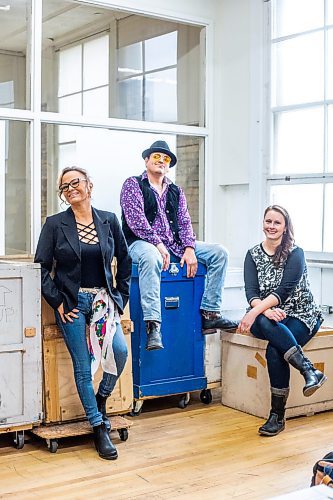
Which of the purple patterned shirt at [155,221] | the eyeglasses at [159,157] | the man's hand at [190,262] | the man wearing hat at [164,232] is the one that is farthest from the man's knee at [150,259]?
the eyeglasses at [159,157]

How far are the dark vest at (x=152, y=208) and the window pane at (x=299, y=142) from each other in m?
1.14

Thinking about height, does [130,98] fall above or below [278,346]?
above

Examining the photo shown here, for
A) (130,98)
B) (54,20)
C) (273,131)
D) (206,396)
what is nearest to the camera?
(206,396)

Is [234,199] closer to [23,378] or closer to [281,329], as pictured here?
[281,329]

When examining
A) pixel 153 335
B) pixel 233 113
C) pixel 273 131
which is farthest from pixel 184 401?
pixel 233 113

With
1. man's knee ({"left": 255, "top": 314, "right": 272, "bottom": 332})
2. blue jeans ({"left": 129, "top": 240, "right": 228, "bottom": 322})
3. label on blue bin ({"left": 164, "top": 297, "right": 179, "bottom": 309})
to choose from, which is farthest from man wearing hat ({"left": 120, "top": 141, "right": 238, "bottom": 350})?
man's knee ({"left": 255, "top": 314, "right": 272, "bottom": 332})

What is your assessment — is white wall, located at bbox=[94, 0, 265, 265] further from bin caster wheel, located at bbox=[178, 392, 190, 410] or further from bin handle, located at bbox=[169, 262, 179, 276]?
bin caster wheel, located at bbox=[178, 392, 190, 410]

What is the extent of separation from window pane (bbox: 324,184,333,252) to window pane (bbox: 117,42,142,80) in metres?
1.77

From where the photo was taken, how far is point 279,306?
4.59 metres

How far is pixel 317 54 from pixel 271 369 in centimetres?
246

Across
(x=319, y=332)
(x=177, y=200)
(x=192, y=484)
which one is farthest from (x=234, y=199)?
(x=192, y=484)

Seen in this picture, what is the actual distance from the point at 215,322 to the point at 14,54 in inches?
92.6

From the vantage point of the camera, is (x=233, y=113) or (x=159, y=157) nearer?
(x=159, y=157)

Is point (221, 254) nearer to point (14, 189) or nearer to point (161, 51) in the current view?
point (14, 189)
